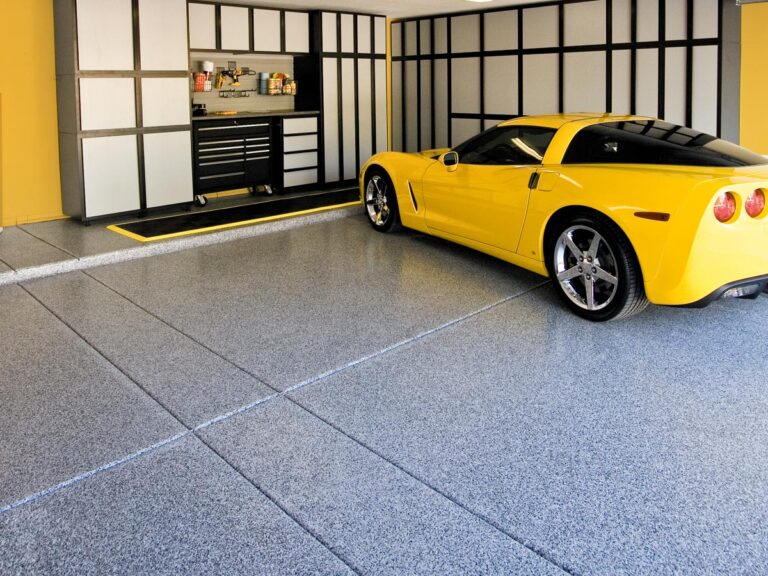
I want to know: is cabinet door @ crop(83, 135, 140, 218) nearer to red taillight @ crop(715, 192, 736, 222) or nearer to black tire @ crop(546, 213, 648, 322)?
black tire @ crop(546, 213, 648, 322)

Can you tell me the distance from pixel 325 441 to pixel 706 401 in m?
1.79

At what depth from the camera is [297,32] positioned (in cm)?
868

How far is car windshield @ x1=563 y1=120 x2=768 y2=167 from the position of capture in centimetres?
407


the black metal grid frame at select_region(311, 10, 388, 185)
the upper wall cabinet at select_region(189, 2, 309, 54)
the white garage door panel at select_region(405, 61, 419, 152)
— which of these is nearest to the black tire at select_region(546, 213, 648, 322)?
the upper wall cabinet at select_region(189, 2, 309, 54)

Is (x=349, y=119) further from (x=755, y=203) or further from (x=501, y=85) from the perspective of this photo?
(x=755, y=203)

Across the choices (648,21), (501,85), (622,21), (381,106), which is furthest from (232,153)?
(648,21)

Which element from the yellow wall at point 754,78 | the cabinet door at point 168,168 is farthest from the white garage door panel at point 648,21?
the cabinet door at point 168,168

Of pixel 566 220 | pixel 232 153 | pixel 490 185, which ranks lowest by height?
pixel 566 220

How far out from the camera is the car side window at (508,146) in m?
4.75

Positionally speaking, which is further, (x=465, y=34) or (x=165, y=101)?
(x=465, y=34)

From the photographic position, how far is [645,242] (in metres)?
3.83

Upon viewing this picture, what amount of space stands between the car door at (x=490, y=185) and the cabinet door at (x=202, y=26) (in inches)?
142

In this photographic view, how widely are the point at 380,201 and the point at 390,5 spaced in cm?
341

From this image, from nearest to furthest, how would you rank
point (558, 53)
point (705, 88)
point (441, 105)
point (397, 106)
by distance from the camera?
1. point (705, 88)
2. point (558, 53)
3. point (441, 105)
4. point (397, 106)
